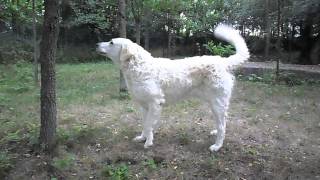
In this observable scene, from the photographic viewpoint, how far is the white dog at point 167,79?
19.8ft

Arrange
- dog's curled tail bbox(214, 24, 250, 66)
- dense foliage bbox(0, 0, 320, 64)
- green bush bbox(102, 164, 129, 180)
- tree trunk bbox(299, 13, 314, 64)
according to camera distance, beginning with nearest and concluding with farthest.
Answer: green bush bbox(102, 164, 129, 180)
dog's curled tail bbox(214, 24, 250, 66)
dense foliage bbox(0, 0, 320, 64)
tree trunk bbox(299, 13, 314, 64)

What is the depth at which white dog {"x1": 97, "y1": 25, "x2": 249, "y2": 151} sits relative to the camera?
19.8 feet

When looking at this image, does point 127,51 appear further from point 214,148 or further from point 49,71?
point 214,148

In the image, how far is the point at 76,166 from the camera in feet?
18.3

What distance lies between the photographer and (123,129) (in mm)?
7012

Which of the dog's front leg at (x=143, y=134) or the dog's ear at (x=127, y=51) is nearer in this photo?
the dog's ear at (x=127, y=51)

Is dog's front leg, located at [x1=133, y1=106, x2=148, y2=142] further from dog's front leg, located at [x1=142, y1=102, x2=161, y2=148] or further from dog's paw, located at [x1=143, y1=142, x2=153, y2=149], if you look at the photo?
dog's paw, located at [x1=143, y1=142, x2=153, y2=149]

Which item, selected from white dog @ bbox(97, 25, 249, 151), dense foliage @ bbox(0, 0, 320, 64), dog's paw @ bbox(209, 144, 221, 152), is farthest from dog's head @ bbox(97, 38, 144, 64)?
dense foliage @ bbox(0, 0, 320, 64)

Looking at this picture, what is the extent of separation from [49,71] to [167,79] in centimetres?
163

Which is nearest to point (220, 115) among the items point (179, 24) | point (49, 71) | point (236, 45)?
point (236, 45)

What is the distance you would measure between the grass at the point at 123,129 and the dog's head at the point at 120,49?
126 centimetres

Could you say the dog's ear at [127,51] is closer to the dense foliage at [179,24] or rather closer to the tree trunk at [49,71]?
the tree trunk at [49,71]

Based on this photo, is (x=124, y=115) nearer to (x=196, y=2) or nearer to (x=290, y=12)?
(x=290, y=12)

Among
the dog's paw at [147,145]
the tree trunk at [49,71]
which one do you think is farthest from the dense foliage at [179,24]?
the tree trunk at [49,71]
